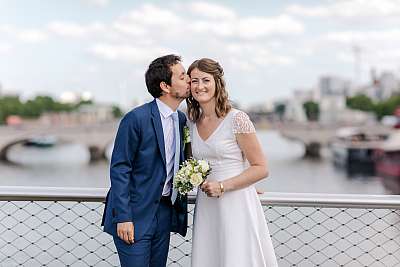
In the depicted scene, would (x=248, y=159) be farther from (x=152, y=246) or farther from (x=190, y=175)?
(x=152, y=246)

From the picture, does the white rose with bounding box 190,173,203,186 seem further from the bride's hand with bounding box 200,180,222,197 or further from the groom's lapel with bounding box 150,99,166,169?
the groom's lapel with bounding box 150,99,166,169

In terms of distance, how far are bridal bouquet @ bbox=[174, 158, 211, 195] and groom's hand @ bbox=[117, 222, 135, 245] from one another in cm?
25

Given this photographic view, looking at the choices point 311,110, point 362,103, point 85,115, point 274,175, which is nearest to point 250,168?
point 274,175

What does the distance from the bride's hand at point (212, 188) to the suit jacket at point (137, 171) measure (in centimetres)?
19

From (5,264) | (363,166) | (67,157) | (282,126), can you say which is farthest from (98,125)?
(5,264)

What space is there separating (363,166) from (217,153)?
3531cm

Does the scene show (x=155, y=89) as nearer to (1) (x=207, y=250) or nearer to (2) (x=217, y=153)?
(2) (x=217, y=153)

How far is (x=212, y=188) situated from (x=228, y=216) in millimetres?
205

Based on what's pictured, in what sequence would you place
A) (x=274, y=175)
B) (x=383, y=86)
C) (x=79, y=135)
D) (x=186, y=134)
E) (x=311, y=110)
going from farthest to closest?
(x=383, y=86) → (x=311, y=110) → (x=79, y=135) → (x=274, y=175) → (x=186, y=134)

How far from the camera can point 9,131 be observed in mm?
42656

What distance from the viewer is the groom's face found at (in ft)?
7.71

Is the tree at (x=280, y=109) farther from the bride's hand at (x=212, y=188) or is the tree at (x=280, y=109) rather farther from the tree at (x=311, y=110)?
the bride's hand at (x=212, y=188)

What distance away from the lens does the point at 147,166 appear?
2363 mm

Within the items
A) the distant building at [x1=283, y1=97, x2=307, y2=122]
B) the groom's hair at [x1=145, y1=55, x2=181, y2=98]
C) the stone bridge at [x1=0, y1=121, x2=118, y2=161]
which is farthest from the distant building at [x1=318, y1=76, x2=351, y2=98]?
the groom's hair at [x1=145, y1=55, x2=181, y2=98]
